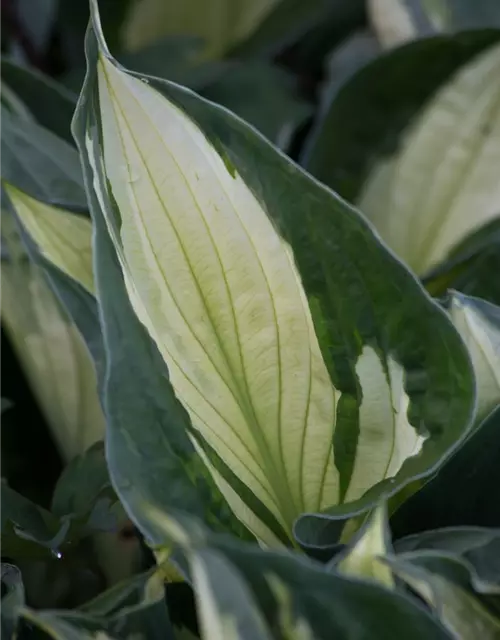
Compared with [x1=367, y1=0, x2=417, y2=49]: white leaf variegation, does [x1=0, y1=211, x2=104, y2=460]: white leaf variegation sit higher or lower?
lower

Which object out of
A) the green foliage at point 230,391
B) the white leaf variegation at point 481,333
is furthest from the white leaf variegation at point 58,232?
the white leaf variegation at point 481,333

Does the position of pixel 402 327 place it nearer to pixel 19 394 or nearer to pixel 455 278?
pixel 455 278

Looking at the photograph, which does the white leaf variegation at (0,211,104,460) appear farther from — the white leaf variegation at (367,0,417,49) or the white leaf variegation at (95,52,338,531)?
the white leaf variegation at (367,0,417,49)

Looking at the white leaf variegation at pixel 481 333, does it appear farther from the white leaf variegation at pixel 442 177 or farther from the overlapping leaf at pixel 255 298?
the white leaf variegation at pixel 442 177

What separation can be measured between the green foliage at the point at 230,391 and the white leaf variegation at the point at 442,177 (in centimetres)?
11

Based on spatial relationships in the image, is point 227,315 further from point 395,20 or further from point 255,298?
point 395,20

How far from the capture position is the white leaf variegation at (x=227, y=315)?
305 millimetres

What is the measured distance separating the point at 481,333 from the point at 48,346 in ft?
0.86

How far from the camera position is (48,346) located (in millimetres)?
462

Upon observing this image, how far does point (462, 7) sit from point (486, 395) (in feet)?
1.40

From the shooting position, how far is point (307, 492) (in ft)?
1.21

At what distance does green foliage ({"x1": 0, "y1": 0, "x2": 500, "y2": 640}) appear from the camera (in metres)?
0.26

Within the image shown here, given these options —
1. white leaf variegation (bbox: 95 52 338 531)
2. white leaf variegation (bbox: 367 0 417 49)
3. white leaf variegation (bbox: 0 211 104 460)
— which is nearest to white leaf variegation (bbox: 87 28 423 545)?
white leaf variegation (bbox: 95 52 338 531)

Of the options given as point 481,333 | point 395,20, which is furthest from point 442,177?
point 481,333
